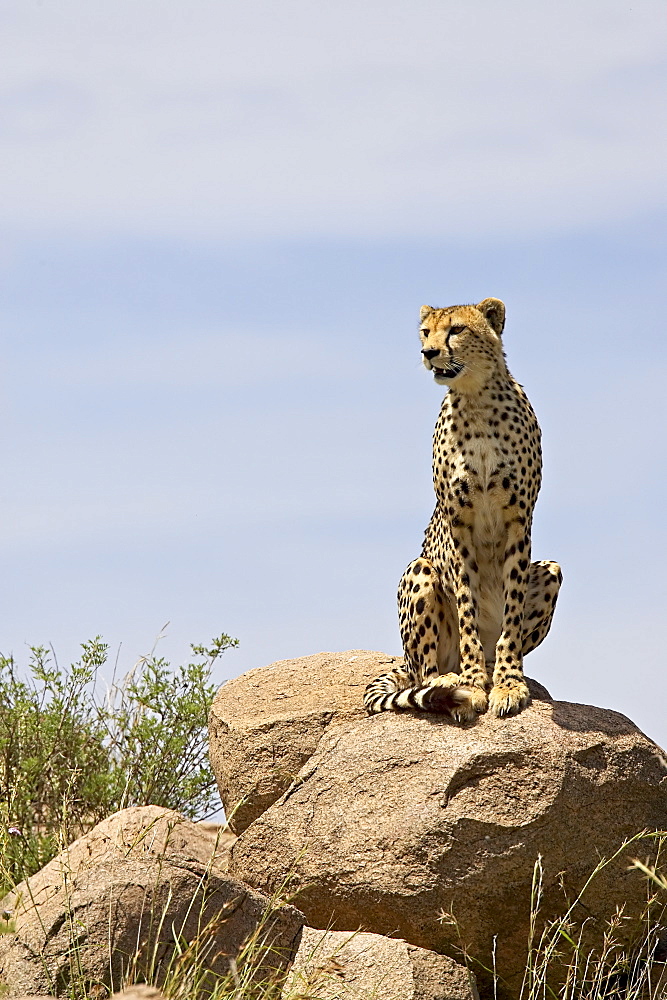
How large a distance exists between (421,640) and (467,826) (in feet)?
3.52

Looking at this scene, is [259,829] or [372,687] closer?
[259,829]

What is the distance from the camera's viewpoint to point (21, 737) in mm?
7215

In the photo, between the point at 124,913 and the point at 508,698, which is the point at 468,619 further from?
the point at 124,913

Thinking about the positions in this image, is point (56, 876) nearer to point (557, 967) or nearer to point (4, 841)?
point (4, 841)

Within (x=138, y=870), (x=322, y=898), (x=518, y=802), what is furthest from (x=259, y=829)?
(x=518, y=802)

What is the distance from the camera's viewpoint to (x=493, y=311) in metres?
6.08

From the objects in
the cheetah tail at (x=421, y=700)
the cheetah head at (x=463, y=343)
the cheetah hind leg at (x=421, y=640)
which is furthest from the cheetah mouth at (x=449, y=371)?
the cheetah tail at (x=421, y=700)

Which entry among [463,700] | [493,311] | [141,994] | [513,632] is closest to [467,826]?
[463,700]

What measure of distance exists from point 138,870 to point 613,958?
2018 millimetres

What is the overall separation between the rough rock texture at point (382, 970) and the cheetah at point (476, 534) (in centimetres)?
101

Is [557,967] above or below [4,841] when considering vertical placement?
below

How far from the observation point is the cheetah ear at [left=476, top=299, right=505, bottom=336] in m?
6.07

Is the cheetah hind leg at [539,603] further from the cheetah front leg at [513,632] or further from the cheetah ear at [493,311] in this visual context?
the cheetah ear at [493,311]

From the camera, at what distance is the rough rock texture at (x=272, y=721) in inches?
231
